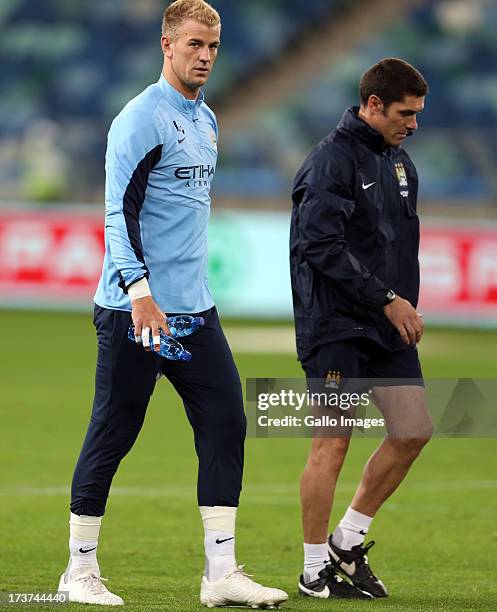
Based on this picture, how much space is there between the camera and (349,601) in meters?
5.78

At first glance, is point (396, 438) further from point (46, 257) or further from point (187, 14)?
point (46, 257)

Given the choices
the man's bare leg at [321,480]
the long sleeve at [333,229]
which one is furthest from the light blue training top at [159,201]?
the man's bare leg at [321,480]

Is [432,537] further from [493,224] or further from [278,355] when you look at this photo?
[493,224]

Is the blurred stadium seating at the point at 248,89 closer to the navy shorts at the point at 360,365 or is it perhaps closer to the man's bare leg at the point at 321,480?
the navy shorts at the point at 360,365

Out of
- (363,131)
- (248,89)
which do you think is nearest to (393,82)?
(363,131)

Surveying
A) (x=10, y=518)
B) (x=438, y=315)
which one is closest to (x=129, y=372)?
(x=10, y=518)

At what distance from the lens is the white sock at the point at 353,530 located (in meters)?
6.07

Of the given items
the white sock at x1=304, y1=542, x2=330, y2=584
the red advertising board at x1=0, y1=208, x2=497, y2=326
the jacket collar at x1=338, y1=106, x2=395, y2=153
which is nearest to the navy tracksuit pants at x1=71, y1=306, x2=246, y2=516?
the white sock at x1=304, y1=542, x2=330, y2=584

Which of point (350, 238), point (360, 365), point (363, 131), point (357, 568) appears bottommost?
point (357, 568)

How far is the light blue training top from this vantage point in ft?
17.2

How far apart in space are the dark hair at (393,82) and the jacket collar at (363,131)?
0.11m

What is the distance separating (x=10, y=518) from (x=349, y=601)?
2634 mm

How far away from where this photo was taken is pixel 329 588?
19.4 ft

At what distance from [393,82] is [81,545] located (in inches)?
86.6
